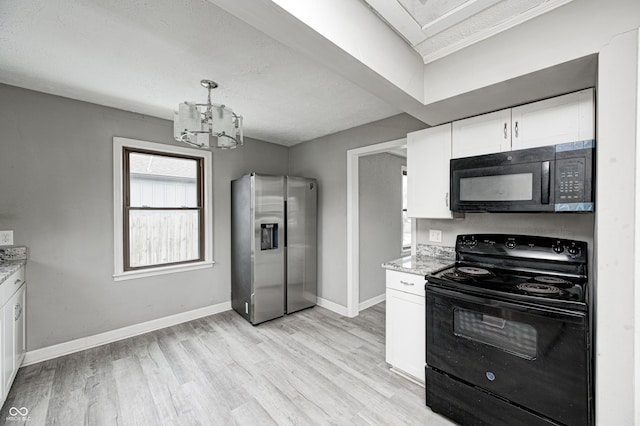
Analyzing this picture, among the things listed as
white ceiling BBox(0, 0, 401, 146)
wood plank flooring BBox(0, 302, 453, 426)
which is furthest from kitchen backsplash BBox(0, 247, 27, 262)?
white ceiling BBox(0, 0, 401, 146)

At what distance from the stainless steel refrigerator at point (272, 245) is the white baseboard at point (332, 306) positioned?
4.4 inches

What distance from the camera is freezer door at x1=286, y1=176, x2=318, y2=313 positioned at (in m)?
3.54

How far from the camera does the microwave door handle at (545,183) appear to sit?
1686 millimetres

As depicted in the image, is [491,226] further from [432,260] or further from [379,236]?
[379,236]

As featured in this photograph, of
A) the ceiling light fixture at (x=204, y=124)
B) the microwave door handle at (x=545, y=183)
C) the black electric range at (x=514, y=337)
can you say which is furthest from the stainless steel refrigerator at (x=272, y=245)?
the microwave door handle at (x=545, y=183)

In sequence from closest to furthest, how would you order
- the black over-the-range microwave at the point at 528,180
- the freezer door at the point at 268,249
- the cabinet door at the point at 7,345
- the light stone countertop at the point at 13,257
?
the black over-the-range microwave at the point at 528,180 < the cabinet door at the point at 7,345 < the light stone countertop at the point at 13,257 < the freezer door at the point at 268,249

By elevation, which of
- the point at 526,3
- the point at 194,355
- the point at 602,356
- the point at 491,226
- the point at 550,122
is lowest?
the point at 194,355

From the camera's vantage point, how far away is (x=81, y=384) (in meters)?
2.15

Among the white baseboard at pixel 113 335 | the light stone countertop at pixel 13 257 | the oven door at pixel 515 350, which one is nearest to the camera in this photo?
the oven door at pixel 515 350

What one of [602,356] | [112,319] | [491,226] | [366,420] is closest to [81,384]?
[112,319]

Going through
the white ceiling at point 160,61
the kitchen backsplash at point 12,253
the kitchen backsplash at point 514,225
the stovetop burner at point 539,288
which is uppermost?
the white ceiling at point 160,61

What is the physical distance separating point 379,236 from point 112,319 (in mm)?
3505

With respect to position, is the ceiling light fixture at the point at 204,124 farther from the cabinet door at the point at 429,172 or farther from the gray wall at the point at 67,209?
the cabinet door at the point at 429,172

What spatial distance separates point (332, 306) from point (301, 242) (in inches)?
39.8
